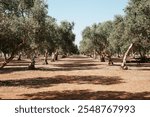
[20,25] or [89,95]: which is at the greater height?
[20,25]

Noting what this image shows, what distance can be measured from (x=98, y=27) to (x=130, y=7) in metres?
36.8

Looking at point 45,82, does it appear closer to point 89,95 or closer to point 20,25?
point 20,25

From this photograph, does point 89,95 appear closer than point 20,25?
Yes

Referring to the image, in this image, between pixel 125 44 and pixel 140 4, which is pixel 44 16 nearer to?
pixel 140 4

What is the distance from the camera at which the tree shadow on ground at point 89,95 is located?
2228 centimetres

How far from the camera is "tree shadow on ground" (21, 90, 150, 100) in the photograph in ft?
73.1

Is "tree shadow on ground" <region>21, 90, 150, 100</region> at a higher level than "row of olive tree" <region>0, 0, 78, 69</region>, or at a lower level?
lower

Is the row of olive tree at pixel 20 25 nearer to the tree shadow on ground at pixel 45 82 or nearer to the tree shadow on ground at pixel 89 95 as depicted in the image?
the tree shadow on ground at pixel 45 82

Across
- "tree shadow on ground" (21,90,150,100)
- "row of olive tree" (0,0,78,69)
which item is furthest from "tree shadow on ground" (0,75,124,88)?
"tree shadow on ground" (21,90,150,100)

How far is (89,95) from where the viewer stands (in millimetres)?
23719

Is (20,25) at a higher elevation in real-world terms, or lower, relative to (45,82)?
higher

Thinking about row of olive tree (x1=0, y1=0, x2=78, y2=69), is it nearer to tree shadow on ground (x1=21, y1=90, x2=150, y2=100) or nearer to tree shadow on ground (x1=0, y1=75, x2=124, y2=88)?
tree shadow on ground (x1=0, y1=75, x2=124, y2=88)

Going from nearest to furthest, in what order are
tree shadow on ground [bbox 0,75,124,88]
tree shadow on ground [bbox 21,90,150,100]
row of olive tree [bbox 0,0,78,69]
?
tree shadow on ground [bbox 21,90,150,100]
row of olive tree [bbox 0,0,78,69]
tree shadow on ground [bbox 0,75,124,88]

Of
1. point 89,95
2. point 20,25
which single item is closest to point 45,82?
point 20,25
